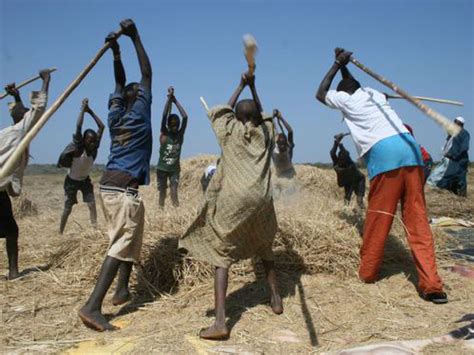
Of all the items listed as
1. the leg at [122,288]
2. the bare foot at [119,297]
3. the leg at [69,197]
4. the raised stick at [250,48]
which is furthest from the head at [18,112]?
the raised stick at [250,48]

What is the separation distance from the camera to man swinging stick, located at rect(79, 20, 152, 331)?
3.48 m

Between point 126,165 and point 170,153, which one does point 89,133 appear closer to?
point 170,153

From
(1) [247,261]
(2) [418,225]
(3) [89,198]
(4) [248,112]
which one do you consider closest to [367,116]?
(2) [418,225]

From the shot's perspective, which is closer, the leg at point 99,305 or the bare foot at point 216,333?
the bare foot at point 216,333

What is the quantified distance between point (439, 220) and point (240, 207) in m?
5.33

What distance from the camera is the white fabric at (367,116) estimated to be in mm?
3990

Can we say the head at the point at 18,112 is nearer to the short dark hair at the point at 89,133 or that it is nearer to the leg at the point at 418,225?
the short dark hair at the point at 89,133

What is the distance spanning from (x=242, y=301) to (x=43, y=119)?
6.60 feet

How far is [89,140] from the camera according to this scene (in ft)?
23.0

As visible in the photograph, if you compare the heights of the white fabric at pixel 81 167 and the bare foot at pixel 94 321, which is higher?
the white fabric at pixel 81 167

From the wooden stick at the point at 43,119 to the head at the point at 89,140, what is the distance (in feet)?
12.1

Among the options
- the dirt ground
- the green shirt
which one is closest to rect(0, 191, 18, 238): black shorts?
the dirt ground

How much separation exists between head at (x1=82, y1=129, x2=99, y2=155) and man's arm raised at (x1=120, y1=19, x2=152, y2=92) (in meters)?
3.63

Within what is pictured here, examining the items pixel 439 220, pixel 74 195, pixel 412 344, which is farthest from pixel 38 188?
pixel 412 344
